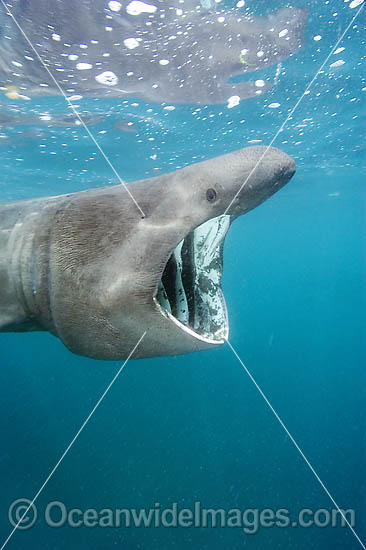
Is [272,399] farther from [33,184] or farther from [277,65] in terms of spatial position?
[33,184]

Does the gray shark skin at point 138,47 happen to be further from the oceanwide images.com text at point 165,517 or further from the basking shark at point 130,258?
the oceanwide images.com text at point 165,517

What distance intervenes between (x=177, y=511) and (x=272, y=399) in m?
9.73

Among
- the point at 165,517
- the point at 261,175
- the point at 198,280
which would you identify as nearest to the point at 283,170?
the point at 261,175

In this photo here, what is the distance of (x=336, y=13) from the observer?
7.42 meters

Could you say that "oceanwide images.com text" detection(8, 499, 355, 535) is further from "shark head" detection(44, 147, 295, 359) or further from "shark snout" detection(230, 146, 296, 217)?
"shark snout" detection(230, 146, 296, 217)

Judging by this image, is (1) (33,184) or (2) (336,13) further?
(1) (33,184)

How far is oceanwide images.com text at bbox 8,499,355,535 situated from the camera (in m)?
9.67

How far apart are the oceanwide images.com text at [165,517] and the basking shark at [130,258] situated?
849 cm

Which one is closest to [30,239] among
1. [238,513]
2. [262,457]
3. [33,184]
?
[238,513]

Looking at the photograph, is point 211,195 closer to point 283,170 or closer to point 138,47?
point 283,170

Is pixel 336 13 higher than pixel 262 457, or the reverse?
pixel 336 13

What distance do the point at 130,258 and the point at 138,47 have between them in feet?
23.6

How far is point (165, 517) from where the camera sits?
394 inches

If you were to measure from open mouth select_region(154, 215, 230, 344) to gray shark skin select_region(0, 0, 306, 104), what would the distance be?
5.36 metres
